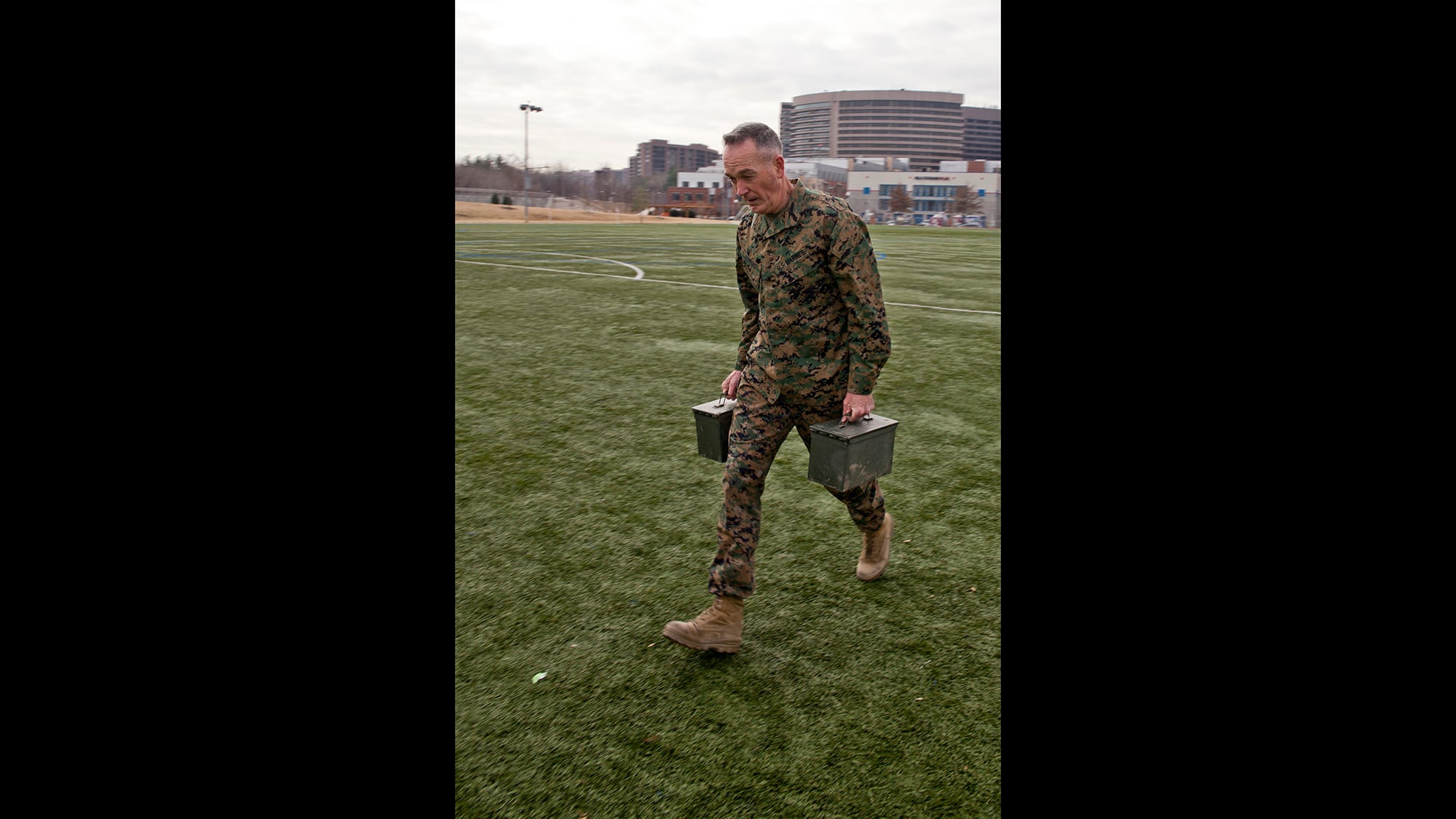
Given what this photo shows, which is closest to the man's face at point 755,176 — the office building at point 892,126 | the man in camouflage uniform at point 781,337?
the man in camouflage uniform at point 781,337

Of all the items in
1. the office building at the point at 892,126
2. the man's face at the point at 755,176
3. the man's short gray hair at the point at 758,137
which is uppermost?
the office building at the point at 892,126

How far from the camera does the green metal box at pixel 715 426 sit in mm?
3570

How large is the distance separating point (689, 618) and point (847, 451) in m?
1.04

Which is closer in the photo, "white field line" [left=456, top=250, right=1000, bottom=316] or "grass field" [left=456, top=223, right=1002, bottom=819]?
"grass field" [left=456, top=223, right=1002, bottom=819]

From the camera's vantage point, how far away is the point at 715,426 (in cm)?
358

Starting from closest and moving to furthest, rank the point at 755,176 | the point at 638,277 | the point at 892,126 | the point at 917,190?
the point at 755,176 < the point at 638,277 < the point at 917,190 < the point at 892,126

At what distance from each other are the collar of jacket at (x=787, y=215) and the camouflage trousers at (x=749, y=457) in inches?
21.2

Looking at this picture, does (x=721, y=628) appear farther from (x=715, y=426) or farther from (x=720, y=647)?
(x=715, y=426)

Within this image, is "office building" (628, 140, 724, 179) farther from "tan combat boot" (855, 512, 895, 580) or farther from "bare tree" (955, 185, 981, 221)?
"tan combat boot" (855, 512, 895, 580)

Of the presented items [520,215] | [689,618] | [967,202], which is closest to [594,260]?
[689,618]

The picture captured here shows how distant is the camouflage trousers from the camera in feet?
10.5

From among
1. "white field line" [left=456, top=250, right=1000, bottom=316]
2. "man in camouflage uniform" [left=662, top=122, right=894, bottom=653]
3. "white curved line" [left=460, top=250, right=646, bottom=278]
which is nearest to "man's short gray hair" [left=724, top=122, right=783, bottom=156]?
"man in camouflage uniform" [left=662, top=122, right=894, bottom=653]

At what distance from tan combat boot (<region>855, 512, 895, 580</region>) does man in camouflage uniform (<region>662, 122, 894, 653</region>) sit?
56cm

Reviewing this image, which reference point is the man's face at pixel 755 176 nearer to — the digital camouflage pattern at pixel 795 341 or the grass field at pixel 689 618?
the digital camouflage pattern at pixel 795 341
